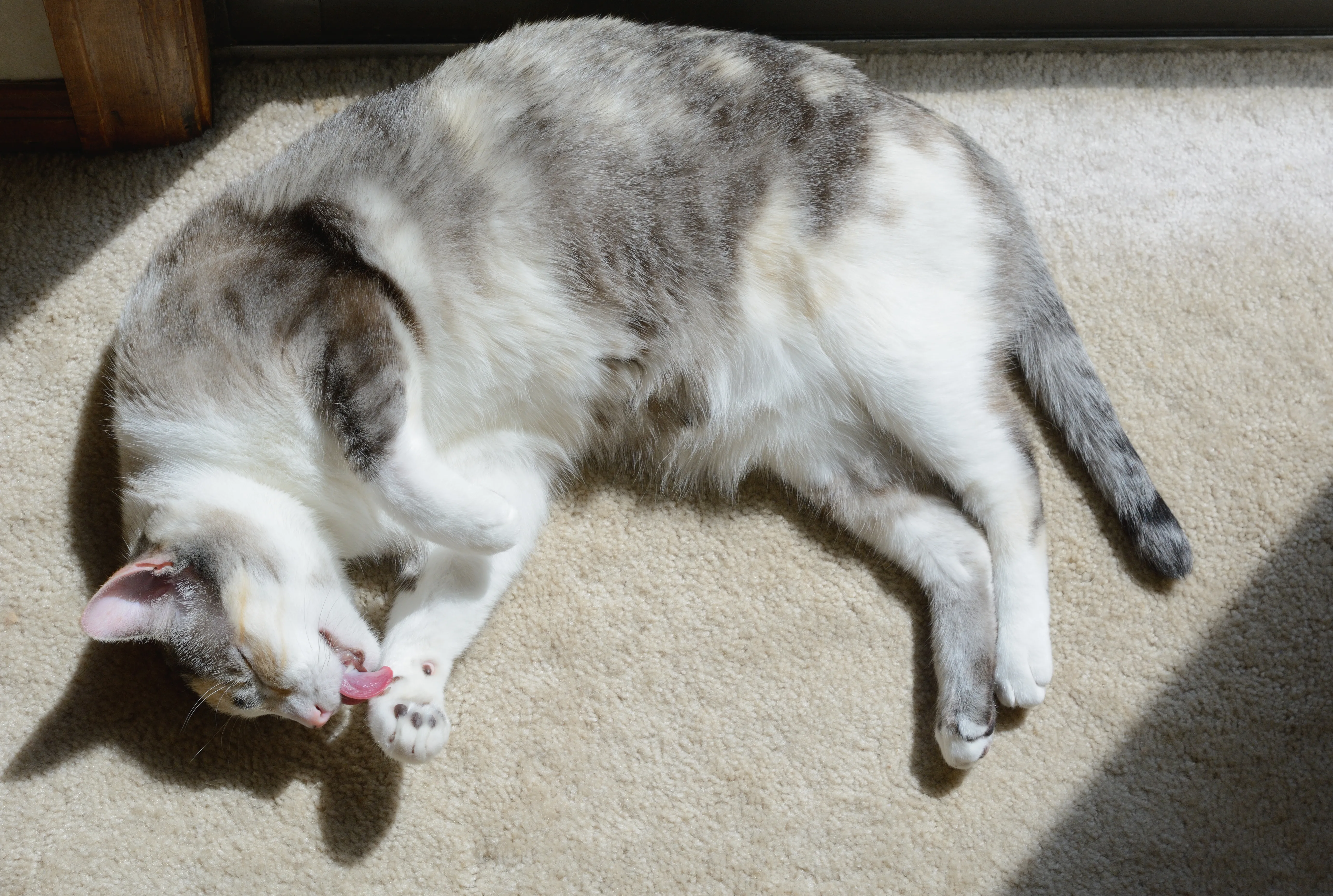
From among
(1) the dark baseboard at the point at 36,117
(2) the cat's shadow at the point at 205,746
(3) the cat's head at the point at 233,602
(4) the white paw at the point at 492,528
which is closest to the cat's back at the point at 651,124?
(4) the white paw at the point at 492,528

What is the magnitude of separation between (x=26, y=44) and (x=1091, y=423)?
212cm

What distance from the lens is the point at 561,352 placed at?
73.0 inches

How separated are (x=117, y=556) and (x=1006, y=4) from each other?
210 centimetres

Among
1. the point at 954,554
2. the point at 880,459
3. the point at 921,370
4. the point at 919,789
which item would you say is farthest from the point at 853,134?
the point at 919,789

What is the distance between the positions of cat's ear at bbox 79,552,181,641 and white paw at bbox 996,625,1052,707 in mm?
1405

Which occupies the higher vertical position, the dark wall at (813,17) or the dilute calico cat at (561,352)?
the dark wall at (813,17)

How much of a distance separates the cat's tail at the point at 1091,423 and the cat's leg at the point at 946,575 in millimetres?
263

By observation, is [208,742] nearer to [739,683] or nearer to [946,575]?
[739,683]

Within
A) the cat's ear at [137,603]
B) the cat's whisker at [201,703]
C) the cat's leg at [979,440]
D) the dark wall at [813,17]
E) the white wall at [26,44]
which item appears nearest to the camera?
the cat's ear at [137,603]

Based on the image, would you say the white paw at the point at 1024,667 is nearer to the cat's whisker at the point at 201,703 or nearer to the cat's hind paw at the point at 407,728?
the cat's hind paw at the point at 407,728

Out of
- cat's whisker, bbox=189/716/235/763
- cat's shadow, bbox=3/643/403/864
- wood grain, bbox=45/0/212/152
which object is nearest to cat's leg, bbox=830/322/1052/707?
cat's shadow, bbox=3/643/403/864

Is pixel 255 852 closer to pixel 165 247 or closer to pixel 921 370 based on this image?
pixel 165 247

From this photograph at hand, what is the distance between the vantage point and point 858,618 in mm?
2016

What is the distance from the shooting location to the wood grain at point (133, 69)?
6.31 feet
